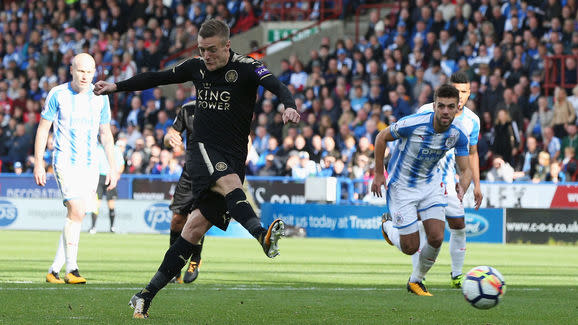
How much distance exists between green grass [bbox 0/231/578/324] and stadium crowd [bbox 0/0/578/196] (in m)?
4.79

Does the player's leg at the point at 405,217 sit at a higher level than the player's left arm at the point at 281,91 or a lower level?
lower

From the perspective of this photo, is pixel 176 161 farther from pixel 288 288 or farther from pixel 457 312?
pixel 457 312

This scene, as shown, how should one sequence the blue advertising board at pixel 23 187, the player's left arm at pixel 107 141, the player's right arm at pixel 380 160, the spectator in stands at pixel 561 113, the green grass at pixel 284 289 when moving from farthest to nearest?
1. the blue advertising board at pixel 23 187
2. the spectator in stands at pixel 561 113
3. the player's left arm at pixel 107 141
4. the player's right arm at pixel 380 160
5. the green grass at pixel 284 289

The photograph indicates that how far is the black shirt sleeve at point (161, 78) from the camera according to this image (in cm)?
777

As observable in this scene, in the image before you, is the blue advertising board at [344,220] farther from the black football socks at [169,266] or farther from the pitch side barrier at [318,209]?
the black football socks at [169,266]

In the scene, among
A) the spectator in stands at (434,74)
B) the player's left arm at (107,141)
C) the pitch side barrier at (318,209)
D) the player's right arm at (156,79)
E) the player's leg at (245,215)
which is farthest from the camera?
the spectator in stands at (434,74)

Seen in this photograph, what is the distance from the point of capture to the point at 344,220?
22.7 m

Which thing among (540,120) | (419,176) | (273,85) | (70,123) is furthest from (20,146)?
(273,85)

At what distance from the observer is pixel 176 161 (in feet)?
84.9

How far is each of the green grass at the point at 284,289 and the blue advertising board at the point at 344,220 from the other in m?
2.79

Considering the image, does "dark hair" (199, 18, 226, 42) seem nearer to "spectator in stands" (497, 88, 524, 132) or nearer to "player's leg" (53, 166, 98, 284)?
"player's leg" (53, 166, 98, 284)

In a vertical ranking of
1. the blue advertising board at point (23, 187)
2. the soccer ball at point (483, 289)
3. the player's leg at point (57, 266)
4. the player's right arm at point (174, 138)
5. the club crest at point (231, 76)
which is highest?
the club crest at point (231, 76)

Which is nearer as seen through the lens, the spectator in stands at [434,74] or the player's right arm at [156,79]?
the player's right arm at [156,79]

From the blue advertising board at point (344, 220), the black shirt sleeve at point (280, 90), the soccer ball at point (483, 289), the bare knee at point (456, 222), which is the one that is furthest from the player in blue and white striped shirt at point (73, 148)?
the blue advertising board at point (344, 220)
